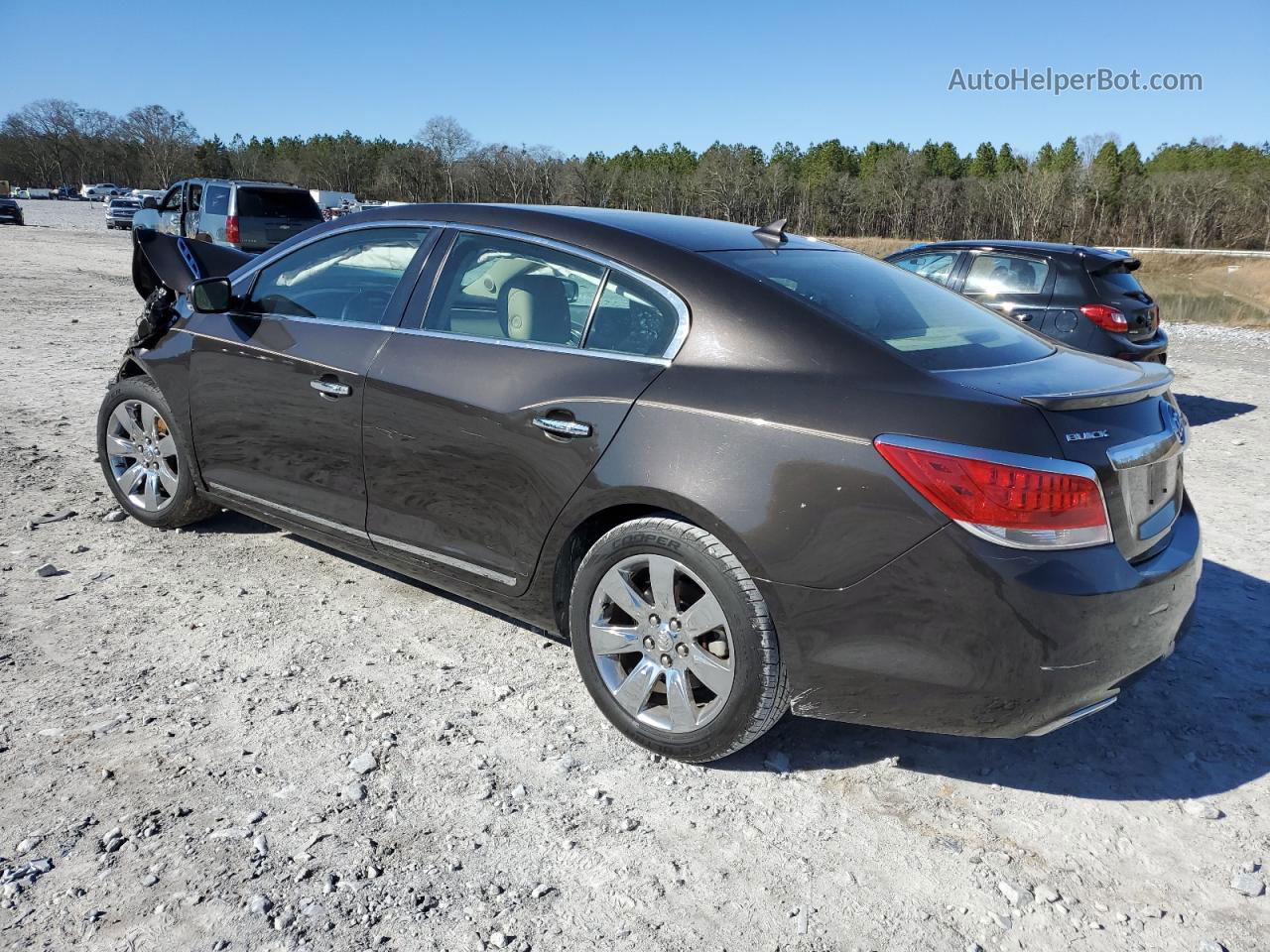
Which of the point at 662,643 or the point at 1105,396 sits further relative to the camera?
the point at 662,643

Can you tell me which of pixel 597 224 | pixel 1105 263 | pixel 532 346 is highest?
pixel 1105 263

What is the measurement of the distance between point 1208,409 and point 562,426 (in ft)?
28.6

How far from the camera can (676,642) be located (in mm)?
2982

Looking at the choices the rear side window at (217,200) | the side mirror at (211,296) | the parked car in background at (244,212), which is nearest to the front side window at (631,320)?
the side mirror at (211,296)

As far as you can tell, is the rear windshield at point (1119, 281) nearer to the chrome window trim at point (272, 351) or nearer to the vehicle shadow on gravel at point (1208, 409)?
the vehicle shadow on gravel at point (1208, 409)

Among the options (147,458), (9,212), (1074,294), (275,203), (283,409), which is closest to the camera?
(283,409)

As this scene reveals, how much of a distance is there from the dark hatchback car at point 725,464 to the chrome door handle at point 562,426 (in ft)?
0.04

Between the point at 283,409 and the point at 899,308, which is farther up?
the point at 899,308

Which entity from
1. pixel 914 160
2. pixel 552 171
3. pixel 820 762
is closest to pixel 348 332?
pixel 820 762

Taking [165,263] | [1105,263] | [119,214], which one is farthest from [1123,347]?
[119,214]

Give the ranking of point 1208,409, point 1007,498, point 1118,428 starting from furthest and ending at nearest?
point 1208,409 < point 1118,428 < point 1007,498

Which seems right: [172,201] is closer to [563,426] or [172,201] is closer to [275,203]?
[275,203]

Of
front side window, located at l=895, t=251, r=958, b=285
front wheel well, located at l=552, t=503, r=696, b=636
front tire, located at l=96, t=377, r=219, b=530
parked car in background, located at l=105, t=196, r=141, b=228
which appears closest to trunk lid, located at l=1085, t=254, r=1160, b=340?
front side window, located at l=895, t=251, r=958, b=285

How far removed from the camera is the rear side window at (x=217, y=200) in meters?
18.3
